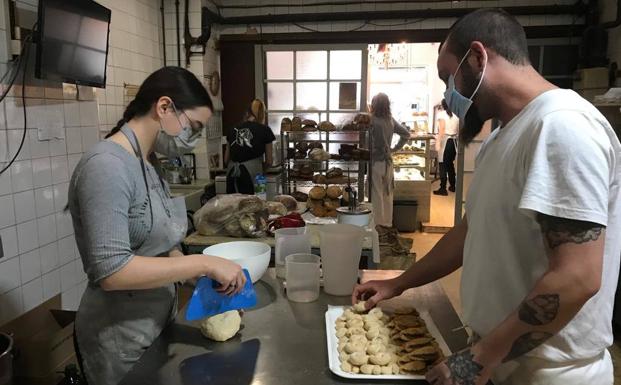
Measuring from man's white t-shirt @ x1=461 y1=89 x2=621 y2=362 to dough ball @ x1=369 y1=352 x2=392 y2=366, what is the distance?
20 cm

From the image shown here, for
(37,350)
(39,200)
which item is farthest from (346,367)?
(39,200)

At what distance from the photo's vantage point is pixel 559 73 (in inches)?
189

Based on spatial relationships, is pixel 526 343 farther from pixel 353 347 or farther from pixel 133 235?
pixel 133 235

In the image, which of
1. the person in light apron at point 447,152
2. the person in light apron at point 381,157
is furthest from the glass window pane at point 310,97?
the person in light apron at point 447,152

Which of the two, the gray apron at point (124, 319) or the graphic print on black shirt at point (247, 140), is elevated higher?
the graphic print on black shirt at point (247, 140)

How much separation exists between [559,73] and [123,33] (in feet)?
13.9

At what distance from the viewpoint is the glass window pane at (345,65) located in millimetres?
5117

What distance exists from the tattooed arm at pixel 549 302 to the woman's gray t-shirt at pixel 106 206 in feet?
2.55

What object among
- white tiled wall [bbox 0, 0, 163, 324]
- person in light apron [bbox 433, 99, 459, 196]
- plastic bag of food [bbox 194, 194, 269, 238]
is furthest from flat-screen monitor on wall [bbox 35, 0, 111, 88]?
person in light apron [bbox 433, 99, 459, 196]

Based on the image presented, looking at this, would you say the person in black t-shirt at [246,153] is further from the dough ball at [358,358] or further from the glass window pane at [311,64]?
the dough ball at [358,358]

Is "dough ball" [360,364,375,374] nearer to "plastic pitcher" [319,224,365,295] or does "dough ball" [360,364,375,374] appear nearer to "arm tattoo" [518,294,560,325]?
"arm tattoo" [518,294,560,325]

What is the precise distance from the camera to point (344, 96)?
519 cm

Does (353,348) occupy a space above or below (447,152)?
below

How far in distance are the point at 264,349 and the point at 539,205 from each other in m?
0.71
